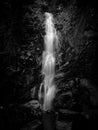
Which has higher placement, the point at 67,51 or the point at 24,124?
the point at 67,51

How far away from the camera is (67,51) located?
12.3m

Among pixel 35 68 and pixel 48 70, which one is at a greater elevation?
pixel 35 68

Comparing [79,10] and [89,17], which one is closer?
[89,17]

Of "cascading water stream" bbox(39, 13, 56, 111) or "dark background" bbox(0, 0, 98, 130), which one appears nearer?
"dark background" bbox(0, 0, 98, 130)

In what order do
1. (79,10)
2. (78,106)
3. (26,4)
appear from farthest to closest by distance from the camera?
1. (26,4)
2. (79,10)
3. (78,106)

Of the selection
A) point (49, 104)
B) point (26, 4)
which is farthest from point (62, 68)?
point (26, 4)

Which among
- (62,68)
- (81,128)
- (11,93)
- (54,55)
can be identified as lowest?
(81,128)

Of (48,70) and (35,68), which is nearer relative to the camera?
(48,70)

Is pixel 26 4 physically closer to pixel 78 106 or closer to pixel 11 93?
pixel 11 93

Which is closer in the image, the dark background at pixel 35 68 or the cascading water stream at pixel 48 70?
the dark background at pixel 35 68

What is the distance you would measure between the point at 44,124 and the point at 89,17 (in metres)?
9.08

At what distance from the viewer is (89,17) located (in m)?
11.5

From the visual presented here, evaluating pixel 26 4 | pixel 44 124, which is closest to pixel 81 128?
pixel 44 124

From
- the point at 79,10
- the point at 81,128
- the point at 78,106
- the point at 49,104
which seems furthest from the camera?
the point at 79,10
